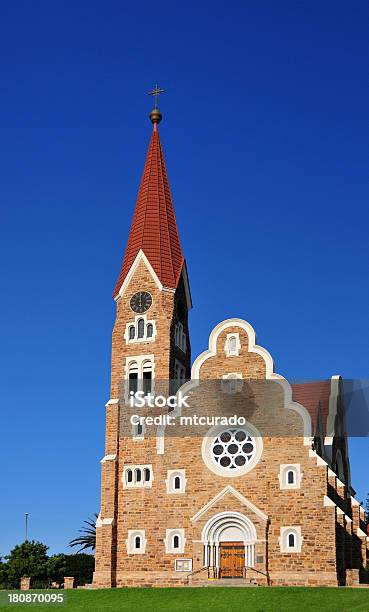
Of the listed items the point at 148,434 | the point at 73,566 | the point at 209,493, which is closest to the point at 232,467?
the point at 209,493

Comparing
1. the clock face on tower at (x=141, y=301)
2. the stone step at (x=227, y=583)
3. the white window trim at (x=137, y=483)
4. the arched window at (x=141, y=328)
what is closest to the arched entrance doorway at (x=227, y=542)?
the stone step at (x=227, y=583)

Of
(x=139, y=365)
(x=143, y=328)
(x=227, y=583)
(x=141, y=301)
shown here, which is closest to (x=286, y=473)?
(x=227, y=583)

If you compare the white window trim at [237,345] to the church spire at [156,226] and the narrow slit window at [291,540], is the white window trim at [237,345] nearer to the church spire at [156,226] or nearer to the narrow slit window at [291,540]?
the church spire at [156,226]

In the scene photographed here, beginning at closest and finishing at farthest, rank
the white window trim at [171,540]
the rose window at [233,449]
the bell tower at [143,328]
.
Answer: the white window trim at [171,540] < the rose window at [233,449] < the bell tower at [143,328]

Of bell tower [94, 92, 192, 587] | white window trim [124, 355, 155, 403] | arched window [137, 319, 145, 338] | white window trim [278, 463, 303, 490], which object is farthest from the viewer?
arched window [137, 319, 145, 338]

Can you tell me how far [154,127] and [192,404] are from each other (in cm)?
2006

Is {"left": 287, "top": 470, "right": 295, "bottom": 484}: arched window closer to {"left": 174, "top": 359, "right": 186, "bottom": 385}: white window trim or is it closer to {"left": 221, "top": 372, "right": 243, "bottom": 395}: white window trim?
{"left": 221, "top": 372, "right": 243, "bottom": 395}: white window trim

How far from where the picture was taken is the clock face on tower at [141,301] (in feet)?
163

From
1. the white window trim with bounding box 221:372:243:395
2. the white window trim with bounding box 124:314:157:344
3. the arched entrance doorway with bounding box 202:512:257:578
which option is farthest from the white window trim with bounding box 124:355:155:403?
the arched entrance doorway with bounding box 202:512:257:578

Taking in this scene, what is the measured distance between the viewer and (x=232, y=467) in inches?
1746

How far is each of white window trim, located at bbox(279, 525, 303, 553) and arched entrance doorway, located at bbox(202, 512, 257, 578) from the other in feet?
4.56

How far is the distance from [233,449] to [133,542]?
6.88 m

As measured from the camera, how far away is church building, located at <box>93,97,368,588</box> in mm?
42375

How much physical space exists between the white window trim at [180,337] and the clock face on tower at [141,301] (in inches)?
81.5
